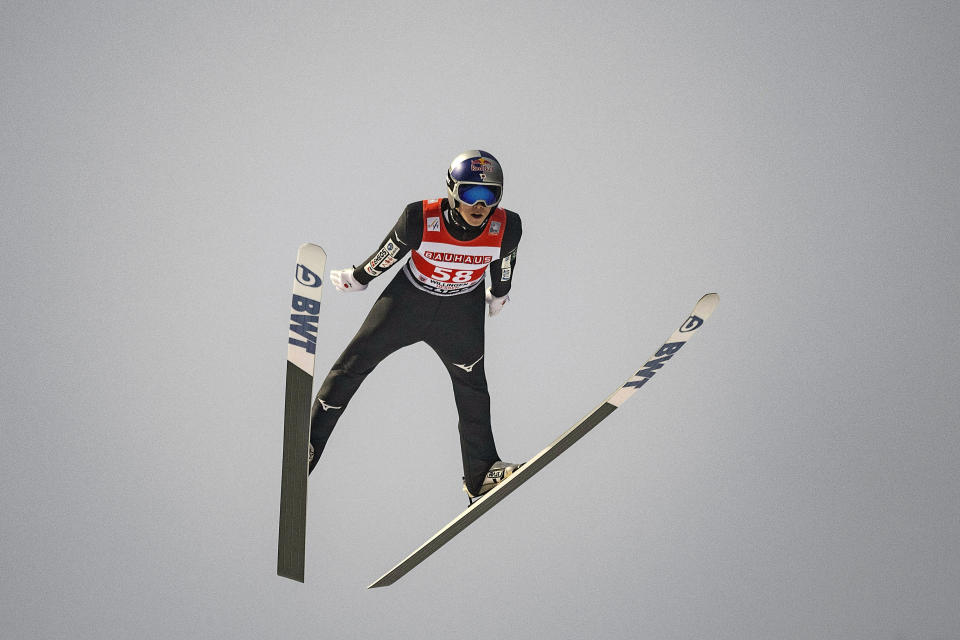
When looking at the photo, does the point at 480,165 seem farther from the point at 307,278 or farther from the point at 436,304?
the point at 307,278

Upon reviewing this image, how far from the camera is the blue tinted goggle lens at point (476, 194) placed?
125 inches

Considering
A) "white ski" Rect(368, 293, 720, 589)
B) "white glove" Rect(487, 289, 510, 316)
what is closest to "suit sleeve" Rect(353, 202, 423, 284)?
"white glove" Rect(487, 289, 510, 316)

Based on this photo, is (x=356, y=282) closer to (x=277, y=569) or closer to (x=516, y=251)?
(x=516, y=251)

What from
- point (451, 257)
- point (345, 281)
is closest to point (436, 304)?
point (451, 257)

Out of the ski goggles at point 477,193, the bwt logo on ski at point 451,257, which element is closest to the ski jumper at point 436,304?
the bwt logo on ski at point 451,257

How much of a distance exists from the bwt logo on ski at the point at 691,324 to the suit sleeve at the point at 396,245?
35.4 inches

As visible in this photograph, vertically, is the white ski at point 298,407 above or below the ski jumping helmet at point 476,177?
below

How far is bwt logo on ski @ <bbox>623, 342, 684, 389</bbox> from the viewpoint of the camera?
346 centimetres

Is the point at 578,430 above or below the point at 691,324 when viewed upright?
below

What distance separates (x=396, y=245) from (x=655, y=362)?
94 centimetres

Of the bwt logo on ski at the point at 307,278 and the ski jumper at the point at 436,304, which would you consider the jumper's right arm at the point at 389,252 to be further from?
the bwt logo on ski at the point at 307,278

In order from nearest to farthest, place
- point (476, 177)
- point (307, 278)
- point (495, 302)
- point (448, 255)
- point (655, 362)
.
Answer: point (307, 278) → point (476, 177) → point (448, 255) → point (655, 362) → point (495, 302)

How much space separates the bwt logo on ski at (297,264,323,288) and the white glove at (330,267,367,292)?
0.54 m

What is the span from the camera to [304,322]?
304 centimetres
